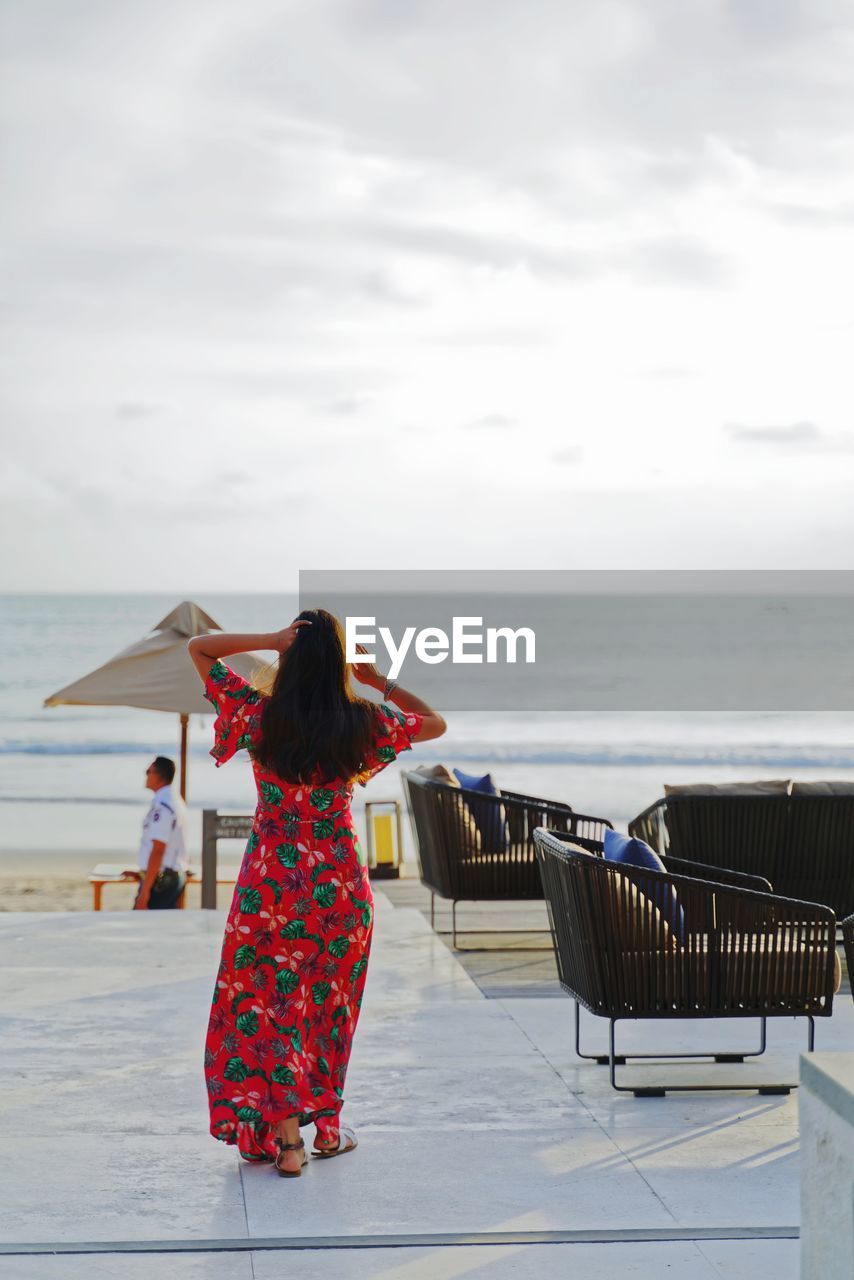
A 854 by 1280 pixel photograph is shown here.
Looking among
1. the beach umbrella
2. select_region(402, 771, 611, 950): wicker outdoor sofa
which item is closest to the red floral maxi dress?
select_region(402, 771, 611, 950): wicker outdoor sofa

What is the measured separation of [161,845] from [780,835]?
3.20 meters

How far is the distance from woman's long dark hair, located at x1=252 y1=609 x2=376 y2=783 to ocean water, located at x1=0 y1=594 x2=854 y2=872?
11.8 metres

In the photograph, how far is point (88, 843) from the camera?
18734 mm

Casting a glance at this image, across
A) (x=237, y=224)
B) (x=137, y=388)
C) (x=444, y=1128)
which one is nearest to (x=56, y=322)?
(x=137, y=388)

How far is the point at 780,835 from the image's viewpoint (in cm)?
726

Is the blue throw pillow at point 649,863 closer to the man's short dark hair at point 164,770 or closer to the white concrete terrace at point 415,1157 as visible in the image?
the white concrete terrace at point 415,1157

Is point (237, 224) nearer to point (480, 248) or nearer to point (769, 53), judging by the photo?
point (480, 248)

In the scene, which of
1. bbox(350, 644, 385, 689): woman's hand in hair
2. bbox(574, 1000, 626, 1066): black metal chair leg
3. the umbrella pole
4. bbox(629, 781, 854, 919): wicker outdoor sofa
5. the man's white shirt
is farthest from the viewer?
the umbrella pole

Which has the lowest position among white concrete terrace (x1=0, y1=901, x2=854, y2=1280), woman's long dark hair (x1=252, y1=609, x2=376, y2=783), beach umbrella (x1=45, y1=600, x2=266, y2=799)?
white concrete terrace (x1=0, y1=901, x2=854, y2=1280)

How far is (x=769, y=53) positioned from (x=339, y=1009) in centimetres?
907

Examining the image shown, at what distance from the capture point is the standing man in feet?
27.0

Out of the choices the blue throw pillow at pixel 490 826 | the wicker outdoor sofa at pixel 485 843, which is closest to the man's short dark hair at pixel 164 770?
the wicker outdoor sofa at pixel 485 843

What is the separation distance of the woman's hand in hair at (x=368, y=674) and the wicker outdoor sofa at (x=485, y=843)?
10.6ft

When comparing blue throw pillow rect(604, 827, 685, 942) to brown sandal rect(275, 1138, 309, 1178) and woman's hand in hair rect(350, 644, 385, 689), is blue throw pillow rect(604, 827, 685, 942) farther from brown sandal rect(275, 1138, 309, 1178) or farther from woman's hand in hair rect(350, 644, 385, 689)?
brown sandal rect(275, 1138, 309, 1178)
